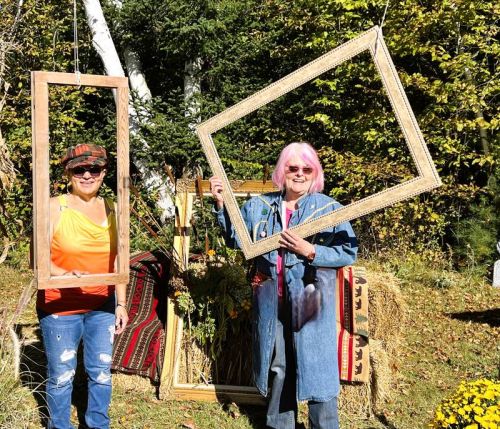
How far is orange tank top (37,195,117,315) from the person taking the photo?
295 centimetres

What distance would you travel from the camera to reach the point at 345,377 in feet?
13.5

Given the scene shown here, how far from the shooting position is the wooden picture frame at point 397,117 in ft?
9.14

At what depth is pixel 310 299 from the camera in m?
3.13

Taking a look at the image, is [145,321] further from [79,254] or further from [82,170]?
[82,170]

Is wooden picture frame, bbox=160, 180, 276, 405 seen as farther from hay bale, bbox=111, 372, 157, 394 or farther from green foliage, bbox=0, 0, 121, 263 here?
green foliage, bbox=0, 0, 121, 263

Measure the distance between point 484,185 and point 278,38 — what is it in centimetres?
402

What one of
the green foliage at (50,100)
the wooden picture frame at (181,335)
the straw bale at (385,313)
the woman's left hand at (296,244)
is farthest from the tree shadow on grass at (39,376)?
the green foliage at (50,100)

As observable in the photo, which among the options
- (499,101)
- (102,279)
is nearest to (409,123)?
(102,279)

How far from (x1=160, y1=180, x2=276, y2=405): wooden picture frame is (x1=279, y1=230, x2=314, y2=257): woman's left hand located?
153 centimetres

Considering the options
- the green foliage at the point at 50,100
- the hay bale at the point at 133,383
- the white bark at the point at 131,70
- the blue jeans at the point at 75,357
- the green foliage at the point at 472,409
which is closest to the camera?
the green foliage at the point at 472,409

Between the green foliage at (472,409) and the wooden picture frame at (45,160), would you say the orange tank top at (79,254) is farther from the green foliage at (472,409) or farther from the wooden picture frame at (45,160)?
the green foliage at (472,409)

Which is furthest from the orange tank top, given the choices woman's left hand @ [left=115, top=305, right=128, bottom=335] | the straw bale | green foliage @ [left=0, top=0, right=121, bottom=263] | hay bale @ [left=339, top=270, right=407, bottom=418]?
green foliage @ [left=0, top=0, right=121, bottom=263]

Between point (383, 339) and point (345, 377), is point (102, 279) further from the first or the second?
point (383, 339)

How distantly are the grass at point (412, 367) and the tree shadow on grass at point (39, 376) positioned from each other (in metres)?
0.02
